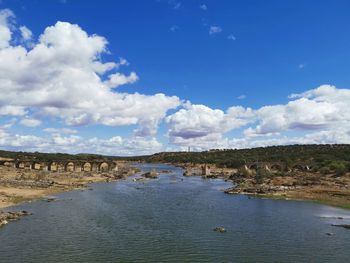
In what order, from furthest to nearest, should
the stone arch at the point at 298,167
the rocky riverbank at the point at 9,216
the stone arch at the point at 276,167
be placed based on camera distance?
the stone arch at the point at 276,167 → the stone arch at the point at 298,167 → the rocky riverbank at the point at 9,216

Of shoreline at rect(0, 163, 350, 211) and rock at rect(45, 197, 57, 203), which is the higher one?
shoreline at rect(0, 163, 350, 211)

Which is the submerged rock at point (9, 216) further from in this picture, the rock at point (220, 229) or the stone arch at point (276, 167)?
the stone arch at point (276, 167)

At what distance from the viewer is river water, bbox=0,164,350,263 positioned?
136 feet

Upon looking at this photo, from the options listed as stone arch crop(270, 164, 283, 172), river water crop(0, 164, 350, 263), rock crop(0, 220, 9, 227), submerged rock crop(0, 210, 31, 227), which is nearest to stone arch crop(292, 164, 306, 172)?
stone arch crop(270, 164, 283, 172)

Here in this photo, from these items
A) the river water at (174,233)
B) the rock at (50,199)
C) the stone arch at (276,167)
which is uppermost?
the stone arch at (276,167)

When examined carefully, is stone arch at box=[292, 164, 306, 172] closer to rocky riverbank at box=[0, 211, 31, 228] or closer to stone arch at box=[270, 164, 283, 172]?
stone arch at box=[270, 164, 283, 172]

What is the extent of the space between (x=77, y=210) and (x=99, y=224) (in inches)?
502

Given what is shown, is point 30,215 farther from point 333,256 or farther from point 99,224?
point 333,256

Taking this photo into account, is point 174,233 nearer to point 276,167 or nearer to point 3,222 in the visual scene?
point 3,222

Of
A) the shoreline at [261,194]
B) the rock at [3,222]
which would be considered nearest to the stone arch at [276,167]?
the shoreline at [261,194]

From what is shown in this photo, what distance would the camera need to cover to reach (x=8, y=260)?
38500mm

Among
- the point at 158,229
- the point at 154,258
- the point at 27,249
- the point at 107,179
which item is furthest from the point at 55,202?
the point at 107,179

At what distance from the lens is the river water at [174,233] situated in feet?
136

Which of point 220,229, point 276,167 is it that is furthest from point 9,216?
point 276,167
